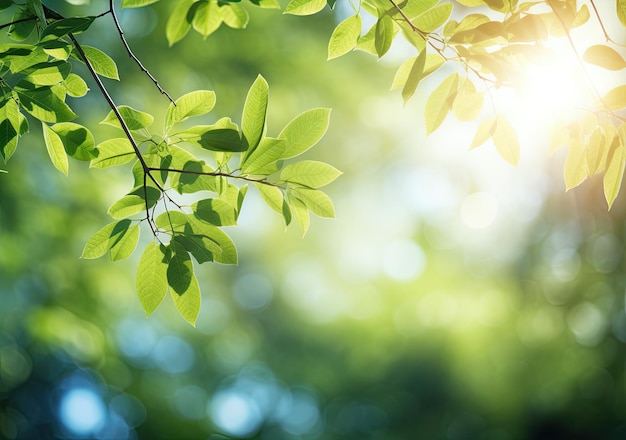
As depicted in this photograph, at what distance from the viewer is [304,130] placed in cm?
86

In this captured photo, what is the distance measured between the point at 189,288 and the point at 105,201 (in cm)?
494

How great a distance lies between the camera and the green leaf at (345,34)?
860 millimetres

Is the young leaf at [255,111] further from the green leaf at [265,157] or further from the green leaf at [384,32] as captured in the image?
the green leaf at [384,32]

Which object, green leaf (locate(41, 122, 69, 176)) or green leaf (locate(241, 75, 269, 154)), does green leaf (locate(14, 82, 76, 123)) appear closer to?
green leaf (locate(41, 122, 69, 176))

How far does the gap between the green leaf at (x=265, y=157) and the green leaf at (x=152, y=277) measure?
19 cm

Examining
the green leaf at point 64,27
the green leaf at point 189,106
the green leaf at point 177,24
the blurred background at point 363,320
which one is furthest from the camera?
the blurred background at point 363,320

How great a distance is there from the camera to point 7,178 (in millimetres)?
5098

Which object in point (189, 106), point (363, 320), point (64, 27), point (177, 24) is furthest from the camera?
point (363, 320)

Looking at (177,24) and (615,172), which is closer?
(177,24)

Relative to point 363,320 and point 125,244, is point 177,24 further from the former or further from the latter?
point 363,320

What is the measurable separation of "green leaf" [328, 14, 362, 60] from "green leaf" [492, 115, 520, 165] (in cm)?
28

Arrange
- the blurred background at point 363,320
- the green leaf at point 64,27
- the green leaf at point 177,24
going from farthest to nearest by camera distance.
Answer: the blurred background at point 363,320 → the green leaf at point 64,27 → the green leaf at point 177,24

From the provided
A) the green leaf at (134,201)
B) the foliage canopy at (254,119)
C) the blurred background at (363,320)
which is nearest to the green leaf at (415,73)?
the foliage canopy at (254,119)

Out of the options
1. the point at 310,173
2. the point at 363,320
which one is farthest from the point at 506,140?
the point at 363,320
